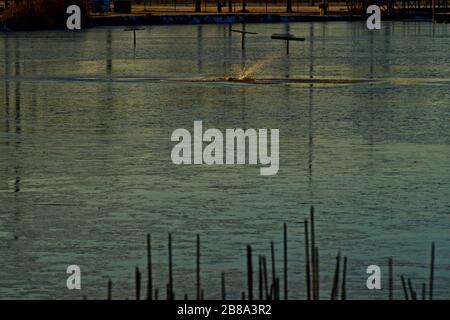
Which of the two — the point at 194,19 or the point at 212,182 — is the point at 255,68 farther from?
the point at 194,19

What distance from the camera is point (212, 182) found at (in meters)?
17.3

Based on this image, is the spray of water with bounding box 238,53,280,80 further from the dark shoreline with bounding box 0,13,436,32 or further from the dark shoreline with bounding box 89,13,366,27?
the dark shoreline with bounding box 89,13,366,27

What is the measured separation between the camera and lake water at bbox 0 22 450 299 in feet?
41.0

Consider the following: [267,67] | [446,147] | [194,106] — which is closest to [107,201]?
[446,147]

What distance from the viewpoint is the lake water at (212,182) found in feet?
41.0

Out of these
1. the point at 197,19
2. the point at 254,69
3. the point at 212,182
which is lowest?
the point at 212,182

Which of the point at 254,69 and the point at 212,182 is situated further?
the point at 254,69

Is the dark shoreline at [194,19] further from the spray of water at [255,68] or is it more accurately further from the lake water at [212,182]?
the lake water at [212,182]

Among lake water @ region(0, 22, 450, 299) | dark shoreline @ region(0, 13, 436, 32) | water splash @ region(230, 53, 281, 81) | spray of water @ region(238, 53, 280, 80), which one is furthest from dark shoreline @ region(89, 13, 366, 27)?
lake water @ region(0, 22, 450, 299)

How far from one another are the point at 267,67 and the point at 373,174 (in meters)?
Result: 24.7

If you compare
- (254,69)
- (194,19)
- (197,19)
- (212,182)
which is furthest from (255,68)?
(197,19)
